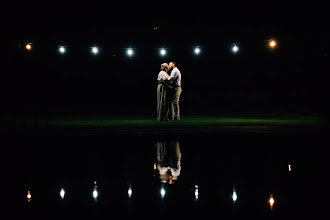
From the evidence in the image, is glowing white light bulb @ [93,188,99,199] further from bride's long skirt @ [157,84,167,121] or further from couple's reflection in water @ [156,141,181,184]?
bride's long skirt @ [157,84,167,121]

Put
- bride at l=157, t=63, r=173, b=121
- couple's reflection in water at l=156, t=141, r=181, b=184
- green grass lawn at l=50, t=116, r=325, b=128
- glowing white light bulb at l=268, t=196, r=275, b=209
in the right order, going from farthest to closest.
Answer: bride at l=157, t=63, r=173, b=121, green grass lawn at l=50, t=116, r=325, b=128, couple's reflection in water at l=156, t=141, r=181, b=184, glowing white light bulb at l=268, t=196, r=275, b=209

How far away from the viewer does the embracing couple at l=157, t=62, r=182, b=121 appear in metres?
18.1

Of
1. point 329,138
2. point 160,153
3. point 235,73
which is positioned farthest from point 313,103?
point 160,153

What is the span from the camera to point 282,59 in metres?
35.4

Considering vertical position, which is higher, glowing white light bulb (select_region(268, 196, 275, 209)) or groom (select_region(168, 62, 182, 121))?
groom (select_region(168, 62, 182, 121))

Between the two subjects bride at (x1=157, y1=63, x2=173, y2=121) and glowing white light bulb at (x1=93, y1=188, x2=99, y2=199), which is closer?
glowing white light bulb at (x1=93, y1=188, x2=99, y2=199)

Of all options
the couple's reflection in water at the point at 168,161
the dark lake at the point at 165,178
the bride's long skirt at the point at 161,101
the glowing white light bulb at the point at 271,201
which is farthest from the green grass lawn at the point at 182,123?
the glowing white light bulb at the point at 271,201

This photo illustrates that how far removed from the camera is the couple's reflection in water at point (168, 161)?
6941 mm

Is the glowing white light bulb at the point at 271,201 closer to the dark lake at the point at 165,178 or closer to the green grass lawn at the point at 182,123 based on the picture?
the dark lake at the point at 165,178

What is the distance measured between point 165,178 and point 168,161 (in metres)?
1.60

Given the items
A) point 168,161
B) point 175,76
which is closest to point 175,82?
point 175,76

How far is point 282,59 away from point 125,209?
32012mm

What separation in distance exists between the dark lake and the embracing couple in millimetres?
6769

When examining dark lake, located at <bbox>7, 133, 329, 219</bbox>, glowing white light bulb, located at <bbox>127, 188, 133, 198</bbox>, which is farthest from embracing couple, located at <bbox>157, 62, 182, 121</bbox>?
glowing white light bulb, located at <bbox>127, 188, 133, 198</bbox>
